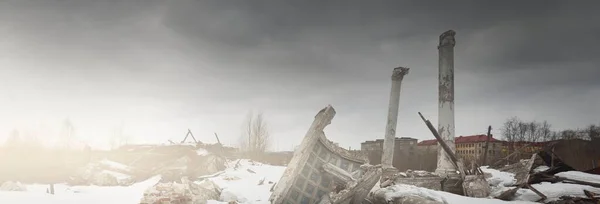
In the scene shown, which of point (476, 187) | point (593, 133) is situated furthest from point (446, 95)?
point (593, 133)

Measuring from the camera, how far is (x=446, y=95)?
1734 cm

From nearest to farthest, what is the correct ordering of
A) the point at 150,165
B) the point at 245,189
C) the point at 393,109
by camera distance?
1. the point at 245,189
2. the point at 393,109
3. the point at 150,165

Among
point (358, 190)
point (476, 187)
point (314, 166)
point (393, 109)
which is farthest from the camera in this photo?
point (393, 109)

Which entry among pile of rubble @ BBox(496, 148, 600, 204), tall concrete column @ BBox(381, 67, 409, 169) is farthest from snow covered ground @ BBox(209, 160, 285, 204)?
pile of rubble @ BBox(496, 148, 600, 204)

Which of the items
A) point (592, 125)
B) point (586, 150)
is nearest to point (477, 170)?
point (586, 150)

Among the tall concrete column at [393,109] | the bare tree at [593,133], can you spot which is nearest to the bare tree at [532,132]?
the bare tree at [593,133]

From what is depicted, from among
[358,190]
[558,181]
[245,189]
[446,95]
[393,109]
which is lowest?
[245,189]

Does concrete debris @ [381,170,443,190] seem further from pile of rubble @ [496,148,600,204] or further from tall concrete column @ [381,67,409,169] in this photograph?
tall concrete column @ [381,67,409,169]

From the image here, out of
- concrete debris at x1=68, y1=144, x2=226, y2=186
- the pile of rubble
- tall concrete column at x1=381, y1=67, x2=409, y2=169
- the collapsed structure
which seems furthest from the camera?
concrete debris at x1=68, y1=144, x2=226, y2=186

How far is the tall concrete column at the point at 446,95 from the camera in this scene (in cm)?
1711

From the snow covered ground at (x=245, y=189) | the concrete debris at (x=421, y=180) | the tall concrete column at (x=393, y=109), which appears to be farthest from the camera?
the tall concrete column at (x=393, y=109)

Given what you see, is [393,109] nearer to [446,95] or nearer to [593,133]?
[446,95]

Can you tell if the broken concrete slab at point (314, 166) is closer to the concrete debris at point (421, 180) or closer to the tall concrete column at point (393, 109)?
the concrete debris at point (421, 180)

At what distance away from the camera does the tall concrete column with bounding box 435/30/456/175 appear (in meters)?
17.1
